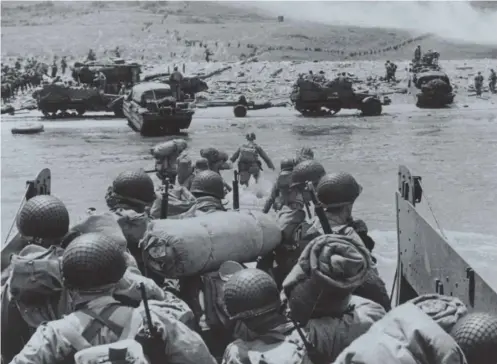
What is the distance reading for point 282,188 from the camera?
6.75 meters

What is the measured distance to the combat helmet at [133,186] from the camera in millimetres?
5109

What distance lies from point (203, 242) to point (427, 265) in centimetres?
168

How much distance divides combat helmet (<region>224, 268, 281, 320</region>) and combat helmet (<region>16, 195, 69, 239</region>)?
1399mm

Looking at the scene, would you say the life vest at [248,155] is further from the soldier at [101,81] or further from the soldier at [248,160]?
the soldier at [101,81]

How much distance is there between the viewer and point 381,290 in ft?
14.3

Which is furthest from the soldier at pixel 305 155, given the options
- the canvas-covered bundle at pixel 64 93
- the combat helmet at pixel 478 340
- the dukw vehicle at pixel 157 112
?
the canvas-covered bundle at pixel 64 93

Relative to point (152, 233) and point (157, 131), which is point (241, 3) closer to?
point (157, 131)

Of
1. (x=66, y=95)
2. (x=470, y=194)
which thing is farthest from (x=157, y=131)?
(x=470, y=194)

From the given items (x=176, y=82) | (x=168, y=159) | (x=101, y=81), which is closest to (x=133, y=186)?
(x=168, y=159)

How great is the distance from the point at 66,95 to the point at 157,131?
6921 millimetres

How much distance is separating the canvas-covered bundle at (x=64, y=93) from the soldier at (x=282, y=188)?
22.6 metres

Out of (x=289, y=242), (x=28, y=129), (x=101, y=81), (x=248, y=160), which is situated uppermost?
(x=289, y=242)

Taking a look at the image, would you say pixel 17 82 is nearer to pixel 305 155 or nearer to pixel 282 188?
pixel 305 155

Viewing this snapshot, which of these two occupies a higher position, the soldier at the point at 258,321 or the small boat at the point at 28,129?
the soldier at the point at 258,321
